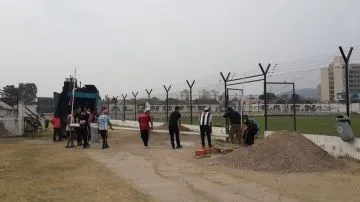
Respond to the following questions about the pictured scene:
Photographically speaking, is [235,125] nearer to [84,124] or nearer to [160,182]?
[84,124]

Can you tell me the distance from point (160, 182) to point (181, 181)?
1.51 feet

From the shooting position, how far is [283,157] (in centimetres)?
1331

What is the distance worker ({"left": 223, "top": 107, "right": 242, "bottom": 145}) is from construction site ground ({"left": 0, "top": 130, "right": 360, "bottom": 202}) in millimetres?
3734

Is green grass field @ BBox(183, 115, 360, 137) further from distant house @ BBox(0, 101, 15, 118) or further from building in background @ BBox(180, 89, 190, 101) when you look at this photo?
distant house @ BBox(0, 101, 15, 118)

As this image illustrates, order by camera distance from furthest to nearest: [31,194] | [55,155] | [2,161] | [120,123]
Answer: [120,123] < [55,155] < [2,161] < [31,194]

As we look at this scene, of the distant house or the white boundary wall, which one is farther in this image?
the distant house

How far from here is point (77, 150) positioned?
813 inches

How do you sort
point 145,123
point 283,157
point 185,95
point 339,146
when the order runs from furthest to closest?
point 185,95
point 145,123
point 339,146
point 283,157

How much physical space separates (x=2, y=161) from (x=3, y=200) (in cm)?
768

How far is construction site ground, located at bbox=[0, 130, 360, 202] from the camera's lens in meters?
9.78

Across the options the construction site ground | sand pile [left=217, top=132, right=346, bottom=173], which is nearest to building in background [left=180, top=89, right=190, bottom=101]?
the construction site ground

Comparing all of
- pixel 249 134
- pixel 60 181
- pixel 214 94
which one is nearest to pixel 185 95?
pixel 214 94

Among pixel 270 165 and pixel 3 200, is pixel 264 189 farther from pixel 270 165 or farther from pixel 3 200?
pixel 3 200

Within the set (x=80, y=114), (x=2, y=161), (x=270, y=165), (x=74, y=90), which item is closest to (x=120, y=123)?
(x=74, y=90)
